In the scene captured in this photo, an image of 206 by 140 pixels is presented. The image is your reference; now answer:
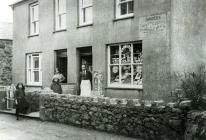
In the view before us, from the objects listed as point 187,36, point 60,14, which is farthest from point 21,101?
point 187,36

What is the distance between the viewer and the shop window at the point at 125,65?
578 inches

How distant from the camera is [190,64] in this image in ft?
45.4

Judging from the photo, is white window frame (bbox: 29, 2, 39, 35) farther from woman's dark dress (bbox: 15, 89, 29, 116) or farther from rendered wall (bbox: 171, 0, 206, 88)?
rendered wall (bbox: 171, 0, 206, 88)

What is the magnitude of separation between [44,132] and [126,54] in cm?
551

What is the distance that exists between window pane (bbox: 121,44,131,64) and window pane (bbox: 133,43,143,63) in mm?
277

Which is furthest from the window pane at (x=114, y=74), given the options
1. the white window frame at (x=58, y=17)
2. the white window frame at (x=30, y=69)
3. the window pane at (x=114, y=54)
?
the white window frame at (x=30, y=69)

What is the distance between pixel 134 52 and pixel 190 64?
2.59 m

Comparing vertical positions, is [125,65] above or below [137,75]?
above

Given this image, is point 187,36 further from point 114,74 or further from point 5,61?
point 5,61

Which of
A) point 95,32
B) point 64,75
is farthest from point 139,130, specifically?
point 64,75

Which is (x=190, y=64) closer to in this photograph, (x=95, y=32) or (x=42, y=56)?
(x=95, y=32)

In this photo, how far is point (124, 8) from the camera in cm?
1543

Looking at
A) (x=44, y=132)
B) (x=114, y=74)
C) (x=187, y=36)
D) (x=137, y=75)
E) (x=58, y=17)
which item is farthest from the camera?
(x=58, y=17)

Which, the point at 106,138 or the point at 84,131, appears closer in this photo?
the point at 106,138
